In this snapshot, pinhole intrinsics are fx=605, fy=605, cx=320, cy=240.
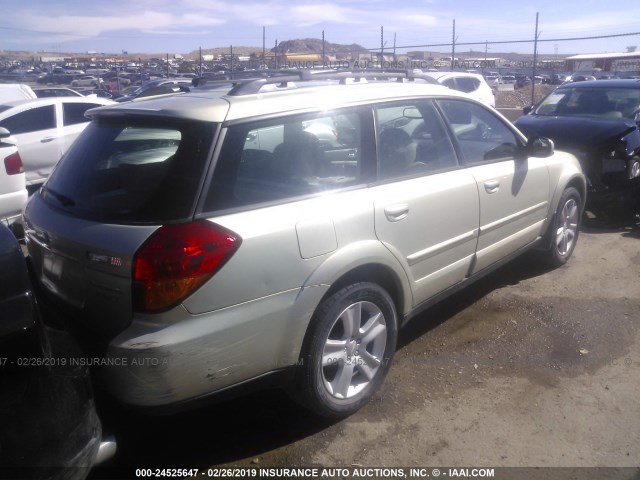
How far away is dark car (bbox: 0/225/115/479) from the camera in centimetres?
196

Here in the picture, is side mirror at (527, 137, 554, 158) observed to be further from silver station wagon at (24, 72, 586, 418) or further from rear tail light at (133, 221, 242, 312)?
rear tail light at (133, 221, 242, 312)

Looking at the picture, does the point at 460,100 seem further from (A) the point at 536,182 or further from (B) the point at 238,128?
(B) the point at 238,128

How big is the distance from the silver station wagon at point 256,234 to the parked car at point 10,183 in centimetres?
373

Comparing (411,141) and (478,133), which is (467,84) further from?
(411,141)

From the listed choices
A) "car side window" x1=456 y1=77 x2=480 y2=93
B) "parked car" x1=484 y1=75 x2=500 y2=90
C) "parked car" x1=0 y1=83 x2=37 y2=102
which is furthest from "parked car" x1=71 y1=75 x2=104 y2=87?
"car side window" x1=456 y1=77 x2=480 y2=93

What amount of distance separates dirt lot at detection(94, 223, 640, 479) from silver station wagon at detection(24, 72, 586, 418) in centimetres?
27

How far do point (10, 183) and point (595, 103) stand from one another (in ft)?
25.0

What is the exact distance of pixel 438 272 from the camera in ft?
12.7

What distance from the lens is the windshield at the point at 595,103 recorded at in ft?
27.0

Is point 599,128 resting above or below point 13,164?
above

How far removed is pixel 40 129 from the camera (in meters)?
8.95

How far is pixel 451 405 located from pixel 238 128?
6.44 ft

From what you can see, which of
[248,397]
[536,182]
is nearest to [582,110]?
[536,182]

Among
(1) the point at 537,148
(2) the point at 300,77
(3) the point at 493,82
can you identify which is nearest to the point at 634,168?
(1) the point at 537,148
